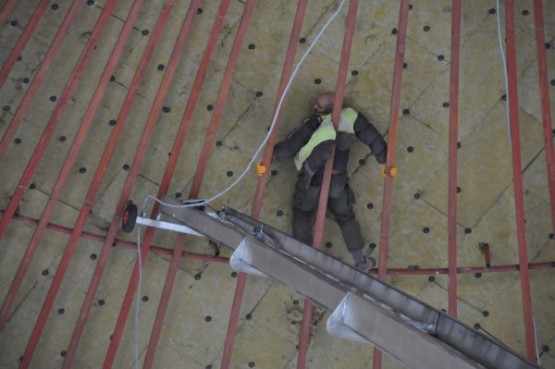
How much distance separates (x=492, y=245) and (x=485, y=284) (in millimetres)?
644

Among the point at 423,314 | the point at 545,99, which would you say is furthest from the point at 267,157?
the point at 423,314

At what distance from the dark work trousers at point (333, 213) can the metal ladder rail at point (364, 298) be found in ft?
10.9

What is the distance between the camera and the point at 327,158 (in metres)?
12.0

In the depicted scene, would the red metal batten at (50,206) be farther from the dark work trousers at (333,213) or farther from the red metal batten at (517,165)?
the red metal batten at (517,165)

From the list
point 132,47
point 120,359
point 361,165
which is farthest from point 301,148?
point 120,359

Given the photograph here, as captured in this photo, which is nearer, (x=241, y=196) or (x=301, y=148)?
(x=301, y=148)

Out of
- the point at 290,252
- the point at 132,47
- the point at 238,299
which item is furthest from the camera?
the point at 132,47

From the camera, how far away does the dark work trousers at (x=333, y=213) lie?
43.7 ft

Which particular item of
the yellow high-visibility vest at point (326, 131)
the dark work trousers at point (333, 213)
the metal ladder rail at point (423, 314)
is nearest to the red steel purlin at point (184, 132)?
the yellow high-visibility vest at point (326, 131)

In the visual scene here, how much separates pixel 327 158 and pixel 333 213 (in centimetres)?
193

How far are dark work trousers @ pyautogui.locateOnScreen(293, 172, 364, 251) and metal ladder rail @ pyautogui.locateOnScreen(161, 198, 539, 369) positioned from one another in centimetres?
332

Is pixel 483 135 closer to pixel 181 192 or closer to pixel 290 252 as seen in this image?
pixel 181 192

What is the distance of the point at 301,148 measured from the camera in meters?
12.6

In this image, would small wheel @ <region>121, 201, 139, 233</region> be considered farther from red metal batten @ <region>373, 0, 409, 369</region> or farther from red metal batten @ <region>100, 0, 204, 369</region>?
red metal batten @ <region>373, 0, 409, 369</region>
